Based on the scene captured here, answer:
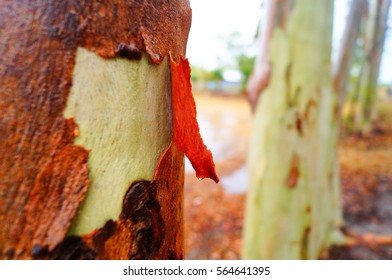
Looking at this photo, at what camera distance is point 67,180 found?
31cm

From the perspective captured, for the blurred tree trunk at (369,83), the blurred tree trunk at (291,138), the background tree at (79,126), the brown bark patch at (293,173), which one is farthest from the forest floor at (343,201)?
the background tree at (79,126)

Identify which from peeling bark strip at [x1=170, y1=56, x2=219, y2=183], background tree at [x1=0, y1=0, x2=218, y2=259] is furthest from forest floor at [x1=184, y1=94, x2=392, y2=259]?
background tree at [x1=0, y1=0, x2=218, y2=259]

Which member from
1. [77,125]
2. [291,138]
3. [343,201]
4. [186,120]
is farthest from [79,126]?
[343,201]

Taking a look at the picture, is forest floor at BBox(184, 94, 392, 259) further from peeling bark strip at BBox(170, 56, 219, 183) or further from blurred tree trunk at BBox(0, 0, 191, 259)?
blurred tree trunk at BBox(0, 0, 191, 259)

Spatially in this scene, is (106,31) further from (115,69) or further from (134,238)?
(134,238)

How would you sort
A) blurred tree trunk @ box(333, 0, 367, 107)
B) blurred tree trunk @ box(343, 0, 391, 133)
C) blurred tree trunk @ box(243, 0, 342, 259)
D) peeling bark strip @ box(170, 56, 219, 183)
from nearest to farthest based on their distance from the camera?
peeling bark strip @ box(170, 56, 219, 183) < blurred tree trunk @ box(243, 0, 342, 259) < blurred tree trunk @ box(333, 0, 367, 107) < blurred tree trunk @ box(343, 0, 391, 133)

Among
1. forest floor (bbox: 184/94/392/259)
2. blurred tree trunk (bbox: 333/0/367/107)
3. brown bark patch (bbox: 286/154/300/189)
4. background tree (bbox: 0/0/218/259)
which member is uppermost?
blurred tree trunk (bbox: 333/0/367/107)

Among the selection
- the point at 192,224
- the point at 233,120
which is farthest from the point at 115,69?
the point at 233,120

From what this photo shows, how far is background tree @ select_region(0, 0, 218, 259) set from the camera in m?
0.30

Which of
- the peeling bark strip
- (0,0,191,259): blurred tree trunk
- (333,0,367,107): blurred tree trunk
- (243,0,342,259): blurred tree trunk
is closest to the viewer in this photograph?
(0,0,191,259): blurred tree trunk

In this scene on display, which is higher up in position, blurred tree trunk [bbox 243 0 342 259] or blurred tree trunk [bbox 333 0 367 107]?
blurred tree trunk [bbox 333 0 367 107]

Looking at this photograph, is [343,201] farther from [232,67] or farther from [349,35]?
[232,67]

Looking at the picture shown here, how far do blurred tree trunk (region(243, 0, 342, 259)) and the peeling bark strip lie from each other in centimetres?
190

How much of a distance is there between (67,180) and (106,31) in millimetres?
161
